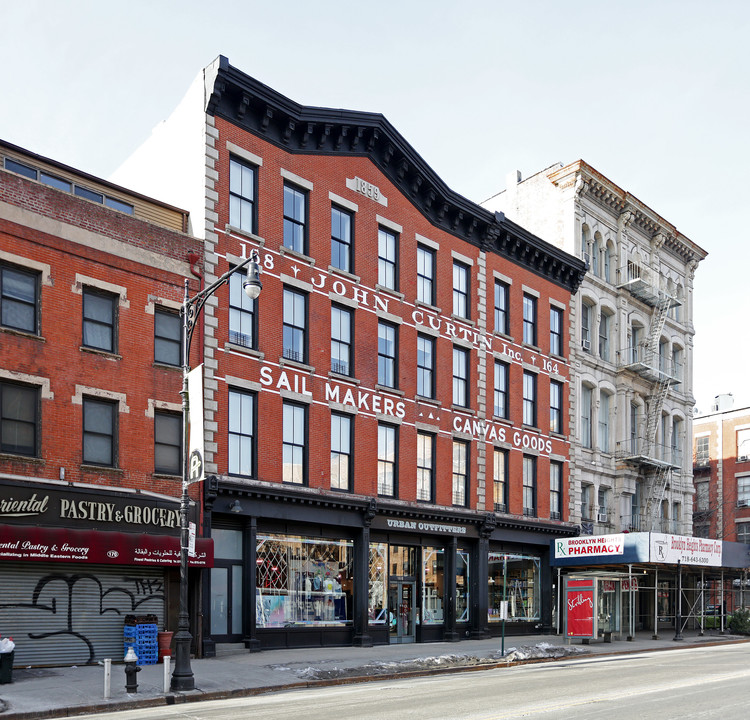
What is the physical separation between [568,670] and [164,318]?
1413cm

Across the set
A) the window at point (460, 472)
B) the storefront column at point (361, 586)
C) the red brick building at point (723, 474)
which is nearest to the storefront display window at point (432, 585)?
the window at point (460, 472)

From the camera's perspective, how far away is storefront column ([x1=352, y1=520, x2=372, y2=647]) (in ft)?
93.5

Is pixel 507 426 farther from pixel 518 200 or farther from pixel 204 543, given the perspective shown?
pixel 204 543

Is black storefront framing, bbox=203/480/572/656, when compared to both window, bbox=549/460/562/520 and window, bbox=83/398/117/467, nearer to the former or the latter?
window, bbox=549/460/562/520

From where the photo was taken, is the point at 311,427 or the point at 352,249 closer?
the point at 311,427

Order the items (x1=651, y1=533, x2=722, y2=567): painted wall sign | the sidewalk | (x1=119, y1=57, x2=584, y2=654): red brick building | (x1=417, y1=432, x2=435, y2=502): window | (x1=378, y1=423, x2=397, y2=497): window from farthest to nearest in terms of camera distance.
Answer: (x1=651, y1=533, x2=722, y2=567): painted wall sign < (x1=417, y1=432, x2=435, y2=502): window < (x1=378, y1=423, x2=397, y2=497): window < (x1=119, y1=57, x2=584, y2=654): red brick building < the sidewalk

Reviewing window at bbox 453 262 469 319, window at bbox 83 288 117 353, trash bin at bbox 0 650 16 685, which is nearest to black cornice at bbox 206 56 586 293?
window at bbox 453 262 469 319

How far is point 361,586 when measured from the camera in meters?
28.9

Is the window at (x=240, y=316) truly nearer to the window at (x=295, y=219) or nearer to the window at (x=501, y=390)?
the window at (x=295, y=219)

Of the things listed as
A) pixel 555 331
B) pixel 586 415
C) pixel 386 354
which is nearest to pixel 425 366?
pixel 386 354

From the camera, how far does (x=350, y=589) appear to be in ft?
95.2

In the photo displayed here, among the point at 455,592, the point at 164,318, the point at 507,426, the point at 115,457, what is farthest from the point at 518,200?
the point at 115,457

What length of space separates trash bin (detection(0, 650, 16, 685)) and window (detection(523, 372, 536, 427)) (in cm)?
2391

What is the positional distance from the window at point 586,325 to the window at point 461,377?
28.9 feet
